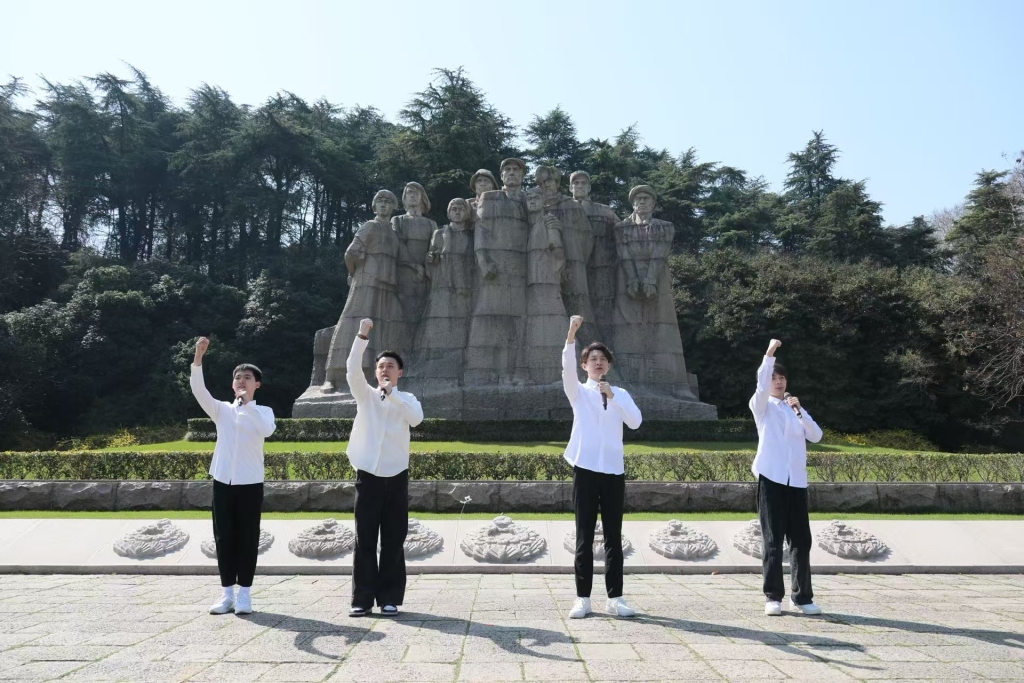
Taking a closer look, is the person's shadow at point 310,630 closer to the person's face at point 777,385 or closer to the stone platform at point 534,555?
the stone platform at point 534,555

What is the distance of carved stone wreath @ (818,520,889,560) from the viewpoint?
22.8ft

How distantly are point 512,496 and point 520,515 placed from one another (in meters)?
0.38

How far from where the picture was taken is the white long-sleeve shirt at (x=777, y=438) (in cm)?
515

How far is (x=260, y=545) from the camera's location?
22.8ft

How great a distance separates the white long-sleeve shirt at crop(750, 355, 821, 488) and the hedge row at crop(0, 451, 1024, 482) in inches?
188

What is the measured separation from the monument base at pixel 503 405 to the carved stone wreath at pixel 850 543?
27.8 feet

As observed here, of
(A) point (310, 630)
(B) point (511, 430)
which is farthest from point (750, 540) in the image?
(B) point (511, 430)

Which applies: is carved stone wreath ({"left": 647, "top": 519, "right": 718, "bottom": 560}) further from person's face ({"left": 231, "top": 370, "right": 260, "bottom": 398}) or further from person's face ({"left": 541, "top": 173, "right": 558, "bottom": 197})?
person's face ({"left": 541, "top": 173, "right": 558, "bottom": 197})

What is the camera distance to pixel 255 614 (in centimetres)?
483

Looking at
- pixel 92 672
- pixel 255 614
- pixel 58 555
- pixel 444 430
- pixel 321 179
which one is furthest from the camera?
pixel 321 179

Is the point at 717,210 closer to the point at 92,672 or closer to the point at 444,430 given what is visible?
the point at 444,430

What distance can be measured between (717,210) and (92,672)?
3620cm

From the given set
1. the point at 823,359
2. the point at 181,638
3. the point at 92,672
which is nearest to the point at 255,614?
the point at 181,638

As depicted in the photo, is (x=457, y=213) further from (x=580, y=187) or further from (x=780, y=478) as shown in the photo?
(x=780, y=478)
